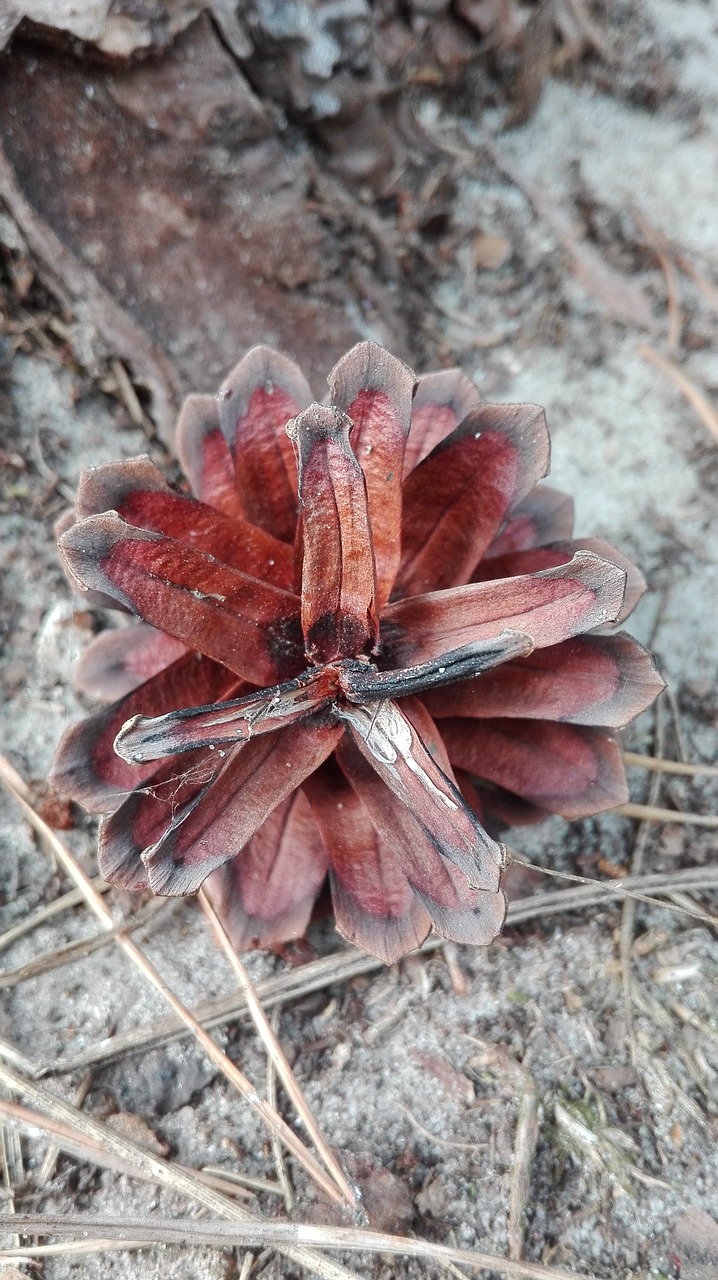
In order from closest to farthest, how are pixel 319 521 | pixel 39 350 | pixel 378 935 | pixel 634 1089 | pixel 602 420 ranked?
pixel 319 521, pixel 378 935, pixel 634 1089, pixel 39 350, pixel 602 420

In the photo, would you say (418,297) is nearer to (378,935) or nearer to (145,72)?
(145,72)

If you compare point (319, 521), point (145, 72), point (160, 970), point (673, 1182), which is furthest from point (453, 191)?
point (673, 1182)

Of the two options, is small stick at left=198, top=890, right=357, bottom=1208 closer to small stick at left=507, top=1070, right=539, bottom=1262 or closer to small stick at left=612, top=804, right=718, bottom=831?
small stick at left=507, top=1070, right=539, bottom=1262

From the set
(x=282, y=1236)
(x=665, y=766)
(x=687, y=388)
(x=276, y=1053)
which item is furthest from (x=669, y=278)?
(x=282, y=1236)

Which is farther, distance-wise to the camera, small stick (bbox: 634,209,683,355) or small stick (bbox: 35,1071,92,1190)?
small stick (bbox: 634,209,683,355)

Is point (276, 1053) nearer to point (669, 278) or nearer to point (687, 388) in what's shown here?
point (687, 388)

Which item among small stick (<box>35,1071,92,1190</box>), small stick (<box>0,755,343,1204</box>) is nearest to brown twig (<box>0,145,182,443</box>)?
small stick (<box>0,755,343,1204</box>)

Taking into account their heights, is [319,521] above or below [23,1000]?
above

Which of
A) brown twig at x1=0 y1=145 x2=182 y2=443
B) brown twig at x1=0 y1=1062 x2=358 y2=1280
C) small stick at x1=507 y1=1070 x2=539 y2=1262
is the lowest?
small stick at x1=507 y1=1070 x2=539 y2=1262
